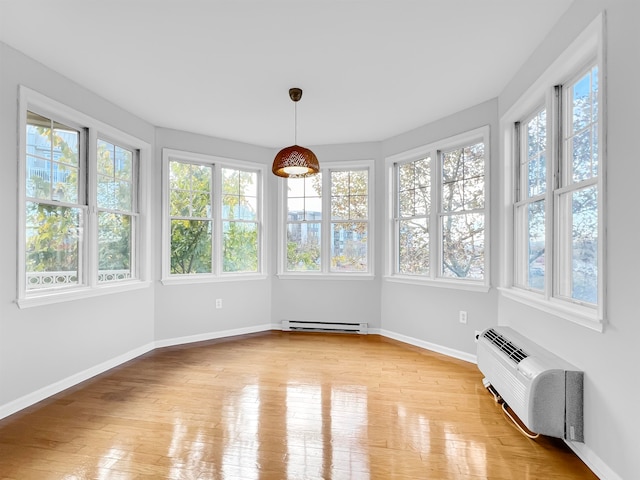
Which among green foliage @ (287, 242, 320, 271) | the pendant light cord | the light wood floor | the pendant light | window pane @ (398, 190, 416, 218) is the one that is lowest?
the light wood floor

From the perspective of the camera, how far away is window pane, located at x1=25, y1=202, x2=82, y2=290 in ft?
10.00

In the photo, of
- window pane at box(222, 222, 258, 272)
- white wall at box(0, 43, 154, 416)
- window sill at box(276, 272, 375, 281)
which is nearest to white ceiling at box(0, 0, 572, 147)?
white wall at box(0, 43, 154, 416)

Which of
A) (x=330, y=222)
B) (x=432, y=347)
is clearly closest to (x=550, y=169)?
(x=432, y=347)

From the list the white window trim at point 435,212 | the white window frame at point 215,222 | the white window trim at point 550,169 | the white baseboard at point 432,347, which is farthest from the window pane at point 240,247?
the white window trim at point 550,169

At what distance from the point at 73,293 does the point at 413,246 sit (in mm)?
3746

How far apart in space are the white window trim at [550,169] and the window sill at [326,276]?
1.98 metres

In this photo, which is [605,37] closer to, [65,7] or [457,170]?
[457,170]

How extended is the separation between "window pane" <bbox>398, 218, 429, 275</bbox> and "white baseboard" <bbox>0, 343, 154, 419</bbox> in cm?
339

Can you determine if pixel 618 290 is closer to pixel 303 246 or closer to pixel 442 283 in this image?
pixel 442 283

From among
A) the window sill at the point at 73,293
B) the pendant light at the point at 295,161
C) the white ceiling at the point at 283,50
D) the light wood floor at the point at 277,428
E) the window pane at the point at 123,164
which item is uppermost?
the white ceiling at the point at 283,50

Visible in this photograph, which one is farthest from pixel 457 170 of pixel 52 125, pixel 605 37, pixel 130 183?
pixel 52 125

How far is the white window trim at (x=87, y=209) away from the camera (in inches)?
113

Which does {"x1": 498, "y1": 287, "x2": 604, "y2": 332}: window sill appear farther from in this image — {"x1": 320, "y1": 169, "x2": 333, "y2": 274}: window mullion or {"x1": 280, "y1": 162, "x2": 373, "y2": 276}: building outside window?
{"x1": 320, "y1": 169, "x2": 333, "y2": 274}: window mullion

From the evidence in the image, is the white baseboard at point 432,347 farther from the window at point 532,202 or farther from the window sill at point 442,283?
the window at point 532,202
